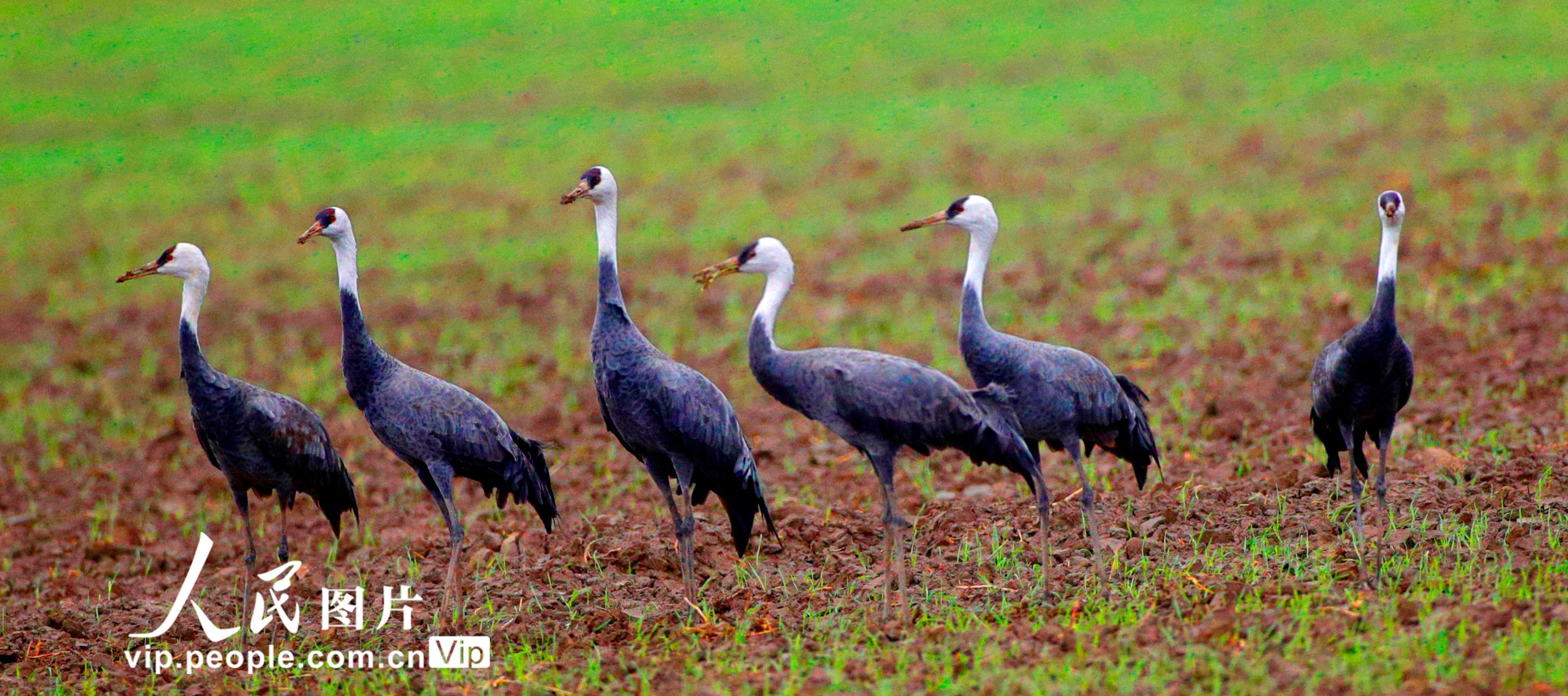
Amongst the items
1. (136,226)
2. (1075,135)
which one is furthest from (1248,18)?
(136,226)

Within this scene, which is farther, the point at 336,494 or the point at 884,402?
the point at 336,494

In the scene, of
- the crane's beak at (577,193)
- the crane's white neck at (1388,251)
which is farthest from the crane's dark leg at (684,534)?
the crane's white neck at (1388,251)

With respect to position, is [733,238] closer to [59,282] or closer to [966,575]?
[59,282]

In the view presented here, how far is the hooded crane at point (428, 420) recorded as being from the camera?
750 cm

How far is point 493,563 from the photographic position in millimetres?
8453

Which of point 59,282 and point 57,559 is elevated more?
point 59,282

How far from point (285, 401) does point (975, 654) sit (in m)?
3.81

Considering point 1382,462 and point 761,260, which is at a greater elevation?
point 761,260

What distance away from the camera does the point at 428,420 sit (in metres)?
7.48

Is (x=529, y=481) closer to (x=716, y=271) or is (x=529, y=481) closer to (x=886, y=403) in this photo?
(x=716, y=271)

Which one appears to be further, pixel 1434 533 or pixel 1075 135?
pixel 1075 135

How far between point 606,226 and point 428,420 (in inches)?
51.8

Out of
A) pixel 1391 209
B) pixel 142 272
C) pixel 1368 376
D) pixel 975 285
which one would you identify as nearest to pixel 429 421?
pixel 142 272

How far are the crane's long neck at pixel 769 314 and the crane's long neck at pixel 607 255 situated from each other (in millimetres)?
663
